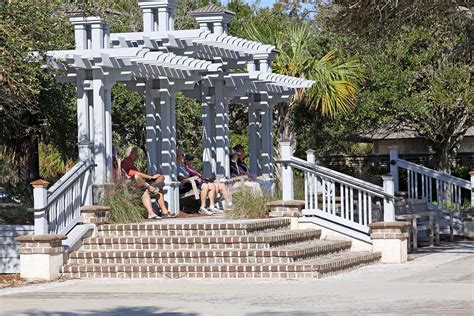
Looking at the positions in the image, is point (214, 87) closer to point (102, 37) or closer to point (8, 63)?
point (102, 37)

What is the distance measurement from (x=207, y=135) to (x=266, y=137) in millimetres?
1790

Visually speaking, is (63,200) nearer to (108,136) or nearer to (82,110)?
(108,136)

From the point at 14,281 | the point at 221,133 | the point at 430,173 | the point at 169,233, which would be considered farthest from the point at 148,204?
the point at 430,173

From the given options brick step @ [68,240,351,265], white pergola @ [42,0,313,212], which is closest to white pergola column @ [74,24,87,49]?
white pergola @ [42,0,313,212]

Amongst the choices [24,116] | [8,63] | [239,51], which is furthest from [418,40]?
[8,63]

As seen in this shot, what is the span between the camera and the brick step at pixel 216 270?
16.3 metres

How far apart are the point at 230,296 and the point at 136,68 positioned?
569 centimetres

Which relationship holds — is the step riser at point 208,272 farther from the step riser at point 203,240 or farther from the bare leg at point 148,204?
→ the bare leg at point 148,204

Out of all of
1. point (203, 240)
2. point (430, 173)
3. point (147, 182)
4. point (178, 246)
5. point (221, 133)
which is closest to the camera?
point (203, 240)

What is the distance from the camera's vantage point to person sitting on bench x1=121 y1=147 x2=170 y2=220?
62.6 feet

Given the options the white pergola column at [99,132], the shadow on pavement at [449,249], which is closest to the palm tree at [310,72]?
the shadow on pavement at [449,249]

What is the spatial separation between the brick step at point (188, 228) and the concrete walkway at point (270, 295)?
1307 millimetres

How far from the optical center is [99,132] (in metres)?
18.8

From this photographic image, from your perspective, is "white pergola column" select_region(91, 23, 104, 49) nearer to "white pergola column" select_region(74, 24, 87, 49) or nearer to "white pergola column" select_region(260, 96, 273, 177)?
"white pergola column" select_region(74, 24, 87, 49)
